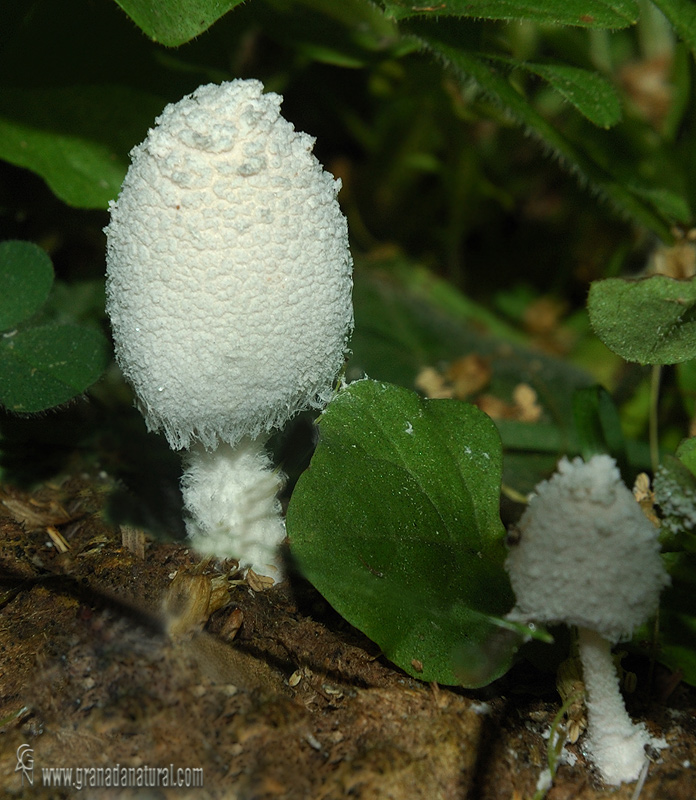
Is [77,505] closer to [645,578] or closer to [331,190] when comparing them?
[331,190]

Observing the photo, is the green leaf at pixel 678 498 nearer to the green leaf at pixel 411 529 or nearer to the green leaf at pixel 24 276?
the green leaf at pixel 411 529

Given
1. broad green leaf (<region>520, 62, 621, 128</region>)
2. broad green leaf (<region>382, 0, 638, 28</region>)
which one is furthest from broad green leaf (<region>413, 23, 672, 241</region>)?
broad green leaf (<region>382, 0, 638, 28</region>)

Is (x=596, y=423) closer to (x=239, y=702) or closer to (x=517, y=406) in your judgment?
(x=517, y=406)

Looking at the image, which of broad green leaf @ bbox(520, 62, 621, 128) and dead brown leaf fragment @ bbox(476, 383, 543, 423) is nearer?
broad green leaf @ bbox(520, 62, 621, 128)

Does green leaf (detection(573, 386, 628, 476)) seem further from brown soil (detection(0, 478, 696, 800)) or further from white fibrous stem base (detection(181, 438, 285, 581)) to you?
white fibrous stem base (detection(181, 438, 285, 581))

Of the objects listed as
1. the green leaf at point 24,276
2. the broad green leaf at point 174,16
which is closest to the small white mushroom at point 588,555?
the broad green leaf at point 174,16

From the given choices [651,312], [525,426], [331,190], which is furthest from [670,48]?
[331,190]
